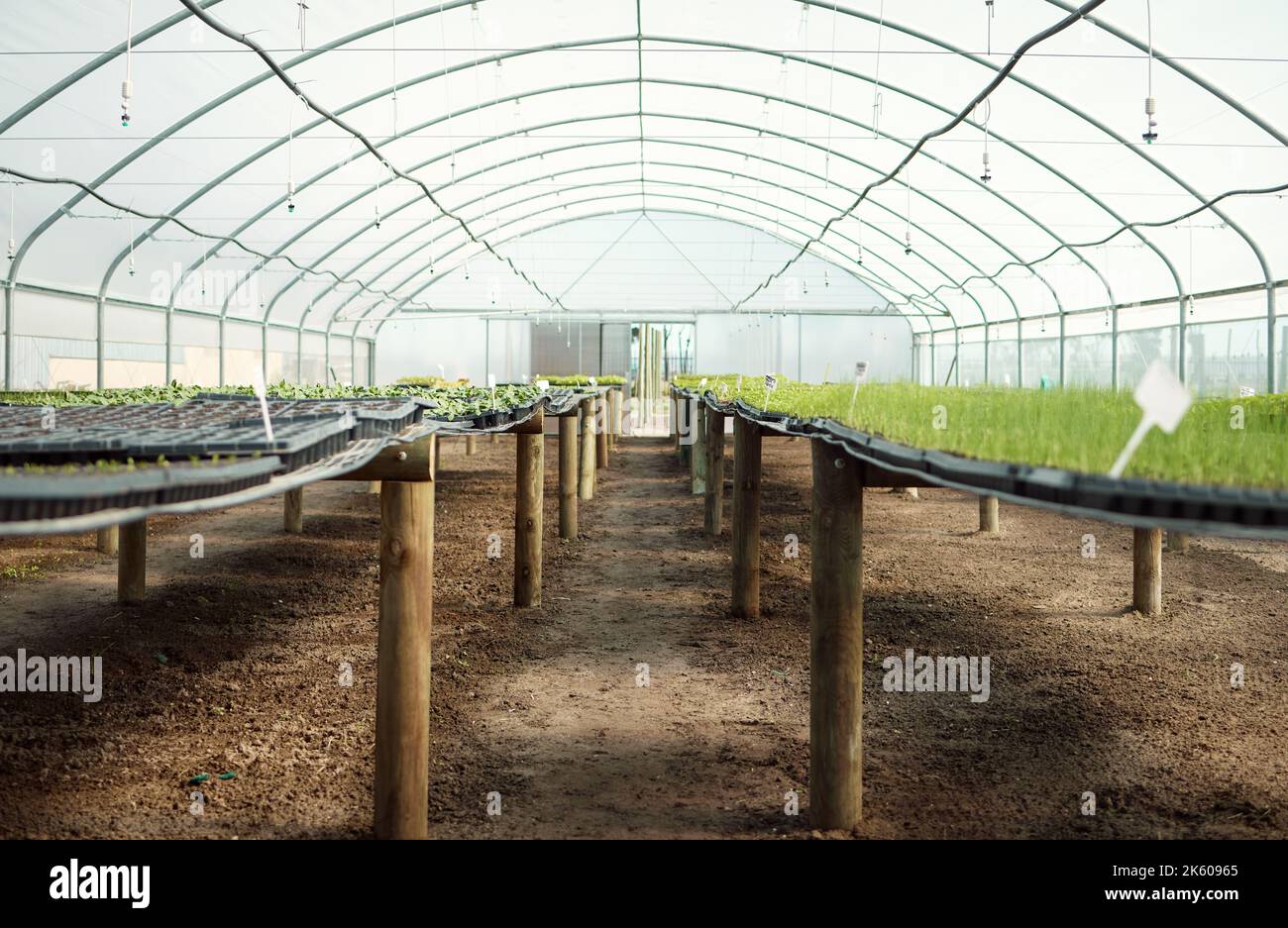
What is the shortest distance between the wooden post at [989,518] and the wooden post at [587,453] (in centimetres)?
477

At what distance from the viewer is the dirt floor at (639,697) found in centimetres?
399

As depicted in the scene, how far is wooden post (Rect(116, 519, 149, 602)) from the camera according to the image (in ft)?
22.0

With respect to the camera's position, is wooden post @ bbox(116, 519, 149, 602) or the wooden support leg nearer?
wooden post @ bbox(116, 519, 149, 602)

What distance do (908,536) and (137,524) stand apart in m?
6.87

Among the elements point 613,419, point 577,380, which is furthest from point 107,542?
point 613,419

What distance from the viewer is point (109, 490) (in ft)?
7.07

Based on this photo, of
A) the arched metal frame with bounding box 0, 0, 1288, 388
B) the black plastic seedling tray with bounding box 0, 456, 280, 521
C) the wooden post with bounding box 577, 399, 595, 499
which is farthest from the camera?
the wooden post with bounding box 577, 399, 595, 499

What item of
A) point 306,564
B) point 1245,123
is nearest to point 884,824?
point 306,564

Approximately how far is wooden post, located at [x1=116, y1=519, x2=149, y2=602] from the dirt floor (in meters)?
0.16

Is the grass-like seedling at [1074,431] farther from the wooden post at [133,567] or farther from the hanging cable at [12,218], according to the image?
the hanging cable at [12,218]

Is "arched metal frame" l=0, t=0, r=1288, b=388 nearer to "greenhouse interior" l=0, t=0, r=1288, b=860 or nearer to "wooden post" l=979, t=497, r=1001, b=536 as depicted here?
"greenhouse interior" l=0, t=0, r=1288, b=860

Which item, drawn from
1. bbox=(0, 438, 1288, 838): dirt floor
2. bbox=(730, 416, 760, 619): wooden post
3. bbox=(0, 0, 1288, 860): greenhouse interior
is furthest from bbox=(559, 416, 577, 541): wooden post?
bbox=(730, 416, 760, 619): wooden post

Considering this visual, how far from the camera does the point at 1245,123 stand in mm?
11289

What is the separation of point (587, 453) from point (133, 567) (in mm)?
6790
